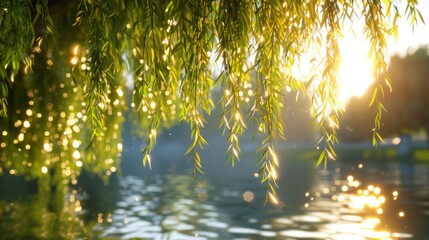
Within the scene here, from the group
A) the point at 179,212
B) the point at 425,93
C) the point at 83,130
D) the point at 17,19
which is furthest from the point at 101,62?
the point at 425,93

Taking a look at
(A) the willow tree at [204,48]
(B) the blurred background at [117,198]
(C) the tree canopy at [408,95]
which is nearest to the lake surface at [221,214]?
(B) the blurred background at [117,198]

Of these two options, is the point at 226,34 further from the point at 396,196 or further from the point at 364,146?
the point at 364,146

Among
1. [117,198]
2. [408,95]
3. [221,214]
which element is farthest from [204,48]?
[408,95]

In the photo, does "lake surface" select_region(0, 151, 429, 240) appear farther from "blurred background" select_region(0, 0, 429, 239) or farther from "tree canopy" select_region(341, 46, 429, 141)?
"tree canopy" select_region(341, 46, 429, 141)

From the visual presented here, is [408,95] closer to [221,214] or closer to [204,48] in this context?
[221,214]

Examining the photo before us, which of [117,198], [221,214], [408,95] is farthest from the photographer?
[408,95]

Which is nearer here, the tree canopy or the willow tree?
the willow tree

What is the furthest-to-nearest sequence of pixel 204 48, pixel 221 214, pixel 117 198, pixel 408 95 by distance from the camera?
1. pixel 408 95
2. pixel 117 198
3. pixel 221 214
4. pixel 204 48

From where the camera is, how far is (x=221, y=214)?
16406mm

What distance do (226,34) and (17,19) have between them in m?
2.20

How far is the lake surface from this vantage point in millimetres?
12781

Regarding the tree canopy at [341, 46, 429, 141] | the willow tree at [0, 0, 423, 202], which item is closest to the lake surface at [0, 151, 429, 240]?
the willow tree at [0, 0, 423, 202]

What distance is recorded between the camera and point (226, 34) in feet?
21.9

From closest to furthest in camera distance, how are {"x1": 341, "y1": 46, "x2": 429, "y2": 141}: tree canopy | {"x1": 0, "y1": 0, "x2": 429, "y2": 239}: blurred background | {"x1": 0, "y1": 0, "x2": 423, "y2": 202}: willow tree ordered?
{"x1": 0, "y1": 0, "x2": 423, "y2": 202}: willow tree → {"x1": 0, "y1": 0, "x2": 429, "y2": 239}: blurred background → {"x1": 341, "y1": 46, "x2": 429, "y2": 141}: tree canopy
